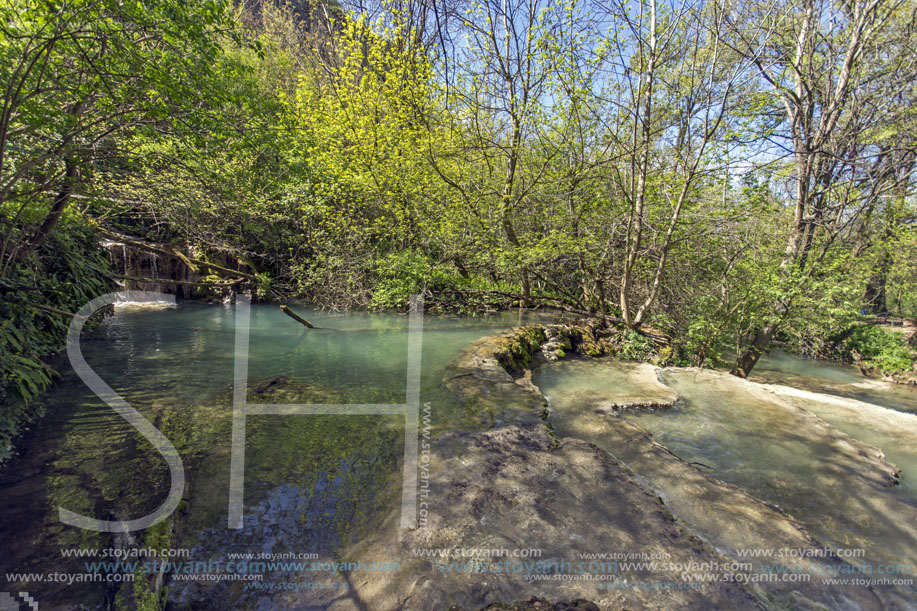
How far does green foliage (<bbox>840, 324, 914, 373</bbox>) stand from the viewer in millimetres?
10438

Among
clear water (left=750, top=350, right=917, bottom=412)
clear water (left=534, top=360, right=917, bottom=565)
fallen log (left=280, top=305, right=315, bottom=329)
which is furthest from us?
fallen log (left=280, top=305, right=315, bottom=329)

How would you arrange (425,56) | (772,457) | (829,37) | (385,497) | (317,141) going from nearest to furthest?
1. (385,497)
2. (772,457)
3. (829,37)
4. (425,56)
5. (317,141)

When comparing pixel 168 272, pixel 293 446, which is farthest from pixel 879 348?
pixel 168 272

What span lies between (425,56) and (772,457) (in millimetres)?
10276

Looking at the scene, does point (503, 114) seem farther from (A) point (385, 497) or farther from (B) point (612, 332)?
(A) point (385, 497)

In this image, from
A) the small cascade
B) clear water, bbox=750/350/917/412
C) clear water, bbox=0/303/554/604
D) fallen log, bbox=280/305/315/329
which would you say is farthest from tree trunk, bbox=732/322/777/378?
the small cascade

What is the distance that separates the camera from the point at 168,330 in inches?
353

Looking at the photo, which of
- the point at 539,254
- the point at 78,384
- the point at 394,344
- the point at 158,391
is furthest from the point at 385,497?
the point at 539,254

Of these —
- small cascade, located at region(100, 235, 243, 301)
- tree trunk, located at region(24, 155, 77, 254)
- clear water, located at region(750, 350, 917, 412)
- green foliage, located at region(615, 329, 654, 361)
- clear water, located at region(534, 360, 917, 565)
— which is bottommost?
clear water, located at region(750, 350, 917, 412)

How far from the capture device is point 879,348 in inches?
438

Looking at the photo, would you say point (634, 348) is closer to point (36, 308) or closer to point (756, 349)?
point (756, 349)

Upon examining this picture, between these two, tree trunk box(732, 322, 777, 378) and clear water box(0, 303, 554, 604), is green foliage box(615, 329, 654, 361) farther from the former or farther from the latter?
clear water box(0, 303, 554, 604)

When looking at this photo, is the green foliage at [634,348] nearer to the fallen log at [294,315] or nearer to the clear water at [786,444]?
the clear water at [786,444]

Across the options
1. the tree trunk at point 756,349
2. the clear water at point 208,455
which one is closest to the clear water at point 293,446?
the clear water at point 208,455
